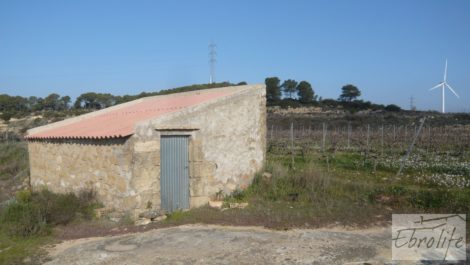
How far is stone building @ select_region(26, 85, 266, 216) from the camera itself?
29.9ft

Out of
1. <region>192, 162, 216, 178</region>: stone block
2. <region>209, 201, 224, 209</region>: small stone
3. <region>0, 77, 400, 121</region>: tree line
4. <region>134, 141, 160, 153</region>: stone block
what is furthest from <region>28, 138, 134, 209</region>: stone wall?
<region>0, 77, 400, 121</region>: tree line

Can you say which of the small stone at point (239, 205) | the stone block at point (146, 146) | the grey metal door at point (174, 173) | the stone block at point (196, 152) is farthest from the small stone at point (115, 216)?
the small stone at point (239, 205)

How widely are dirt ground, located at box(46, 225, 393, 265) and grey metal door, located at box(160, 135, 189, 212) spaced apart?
1452mm

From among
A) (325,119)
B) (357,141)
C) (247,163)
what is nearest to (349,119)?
(325,119)

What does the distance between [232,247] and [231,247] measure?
0.02 meters

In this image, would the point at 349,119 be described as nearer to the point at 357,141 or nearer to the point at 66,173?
the point at 357,141

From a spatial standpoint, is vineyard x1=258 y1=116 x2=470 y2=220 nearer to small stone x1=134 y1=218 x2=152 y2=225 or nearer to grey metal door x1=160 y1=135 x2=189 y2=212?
grey metal door x1=160 y1=135 x2=189 y2=212

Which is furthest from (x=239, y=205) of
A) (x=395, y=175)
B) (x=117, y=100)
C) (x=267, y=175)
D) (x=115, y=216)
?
(x=117, y=100)

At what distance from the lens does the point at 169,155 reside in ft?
31.4

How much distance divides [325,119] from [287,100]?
42.2ft

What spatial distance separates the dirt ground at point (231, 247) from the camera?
6.28m

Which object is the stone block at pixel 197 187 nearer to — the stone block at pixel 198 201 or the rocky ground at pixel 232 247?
the stone block at pixel 198 201

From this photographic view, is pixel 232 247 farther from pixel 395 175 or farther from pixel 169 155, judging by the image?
pixel 395 175

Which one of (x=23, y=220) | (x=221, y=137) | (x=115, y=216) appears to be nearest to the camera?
(x=23, y=220)
